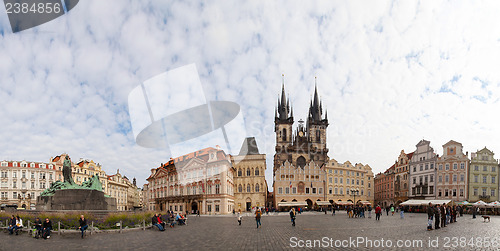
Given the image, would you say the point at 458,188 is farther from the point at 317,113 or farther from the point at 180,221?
the point at 180,221

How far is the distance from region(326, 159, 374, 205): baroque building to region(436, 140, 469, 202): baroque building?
1526 centimetres

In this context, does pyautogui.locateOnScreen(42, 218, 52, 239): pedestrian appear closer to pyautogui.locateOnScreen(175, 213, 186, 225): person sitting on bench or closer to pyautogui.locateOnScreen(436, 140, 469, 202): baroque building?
pyautogui.locateOnScreen(175, 213, 186, 225): person sitting on bench

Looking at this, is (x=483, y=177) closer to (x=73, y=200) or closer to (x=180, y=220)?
(x=180, y=220)

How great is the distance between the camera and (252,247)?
12328 mm

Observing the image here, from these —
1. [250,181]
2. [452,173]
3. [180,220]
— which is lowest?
[250,181]

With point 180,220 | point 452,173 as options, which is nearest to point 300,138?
point 452,173

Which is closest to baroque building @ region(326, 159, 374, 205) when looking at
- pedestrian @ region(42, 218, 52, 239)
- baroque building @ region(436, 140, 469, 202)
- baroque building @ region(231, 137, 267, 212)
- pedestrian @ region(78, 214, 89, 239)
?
baroque building @ region(231, 137, 267, 212)

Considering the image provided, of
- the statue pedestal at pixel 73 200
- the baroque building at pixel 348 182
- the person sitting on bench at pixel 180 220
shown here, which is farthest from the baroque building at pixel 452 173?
the statue pedestal at pixel 73 200

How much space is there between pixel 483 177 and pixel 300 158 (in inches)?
1441

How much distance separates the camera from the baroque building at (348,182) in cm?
7044

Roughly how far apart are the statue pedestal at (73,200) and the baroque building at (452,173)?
5743 centimetres

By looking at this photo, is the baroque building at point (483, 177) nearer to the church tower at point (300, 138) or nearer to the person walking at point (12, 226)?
the church tower at point (300, 138)

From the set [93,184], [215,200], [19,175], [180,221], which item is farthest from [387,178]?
[19,175]

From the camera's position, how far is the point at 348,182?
7262 centimetres
